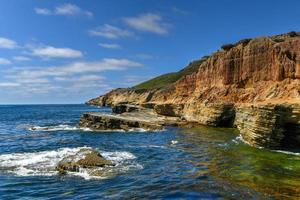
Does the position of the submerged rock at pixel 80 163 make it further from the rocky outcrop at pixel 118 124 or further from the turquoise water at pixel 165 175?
the rocky outcrop at pixel 118 124

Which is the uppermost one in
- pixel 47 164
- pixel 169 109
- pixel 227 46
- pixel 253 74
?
pixel 227 46

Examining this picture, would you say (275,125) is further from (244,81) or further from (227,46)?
(227,46)

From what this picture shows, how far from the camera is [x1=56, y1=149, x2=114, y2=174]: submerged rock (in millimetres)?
25859

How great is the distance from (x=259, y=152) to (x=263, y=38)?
34.7 meters

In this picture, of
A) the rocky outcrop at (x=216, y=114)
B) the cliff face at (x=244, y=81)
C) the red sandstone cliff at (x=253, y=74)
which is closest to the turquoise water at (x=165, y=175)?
the cliff face at (x=244, y=81)

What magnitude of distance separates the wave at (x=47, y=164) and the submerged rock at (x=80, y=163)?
0.39 metres

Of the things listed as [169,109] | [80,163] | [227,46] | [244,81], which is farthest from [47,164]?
[169,109]

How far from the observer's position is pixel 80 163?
2647 centimetres

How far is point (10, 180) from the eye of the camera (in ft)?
77.9

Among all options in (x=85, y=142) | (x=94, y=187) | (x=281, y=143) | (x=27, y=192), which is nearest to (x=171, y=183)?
(x=94, y=187)

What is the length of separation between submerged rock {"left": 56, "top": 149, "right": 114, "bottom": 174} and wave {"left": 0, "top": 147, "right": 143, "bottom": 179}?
388 millimetres

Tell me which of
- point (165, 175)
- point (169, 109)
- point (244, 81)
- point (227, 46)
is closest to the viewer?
point (165, 175)

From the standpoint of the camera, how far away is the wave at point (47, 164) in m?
25.3

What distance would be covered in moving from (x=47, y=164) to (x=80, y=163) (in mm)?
3702
